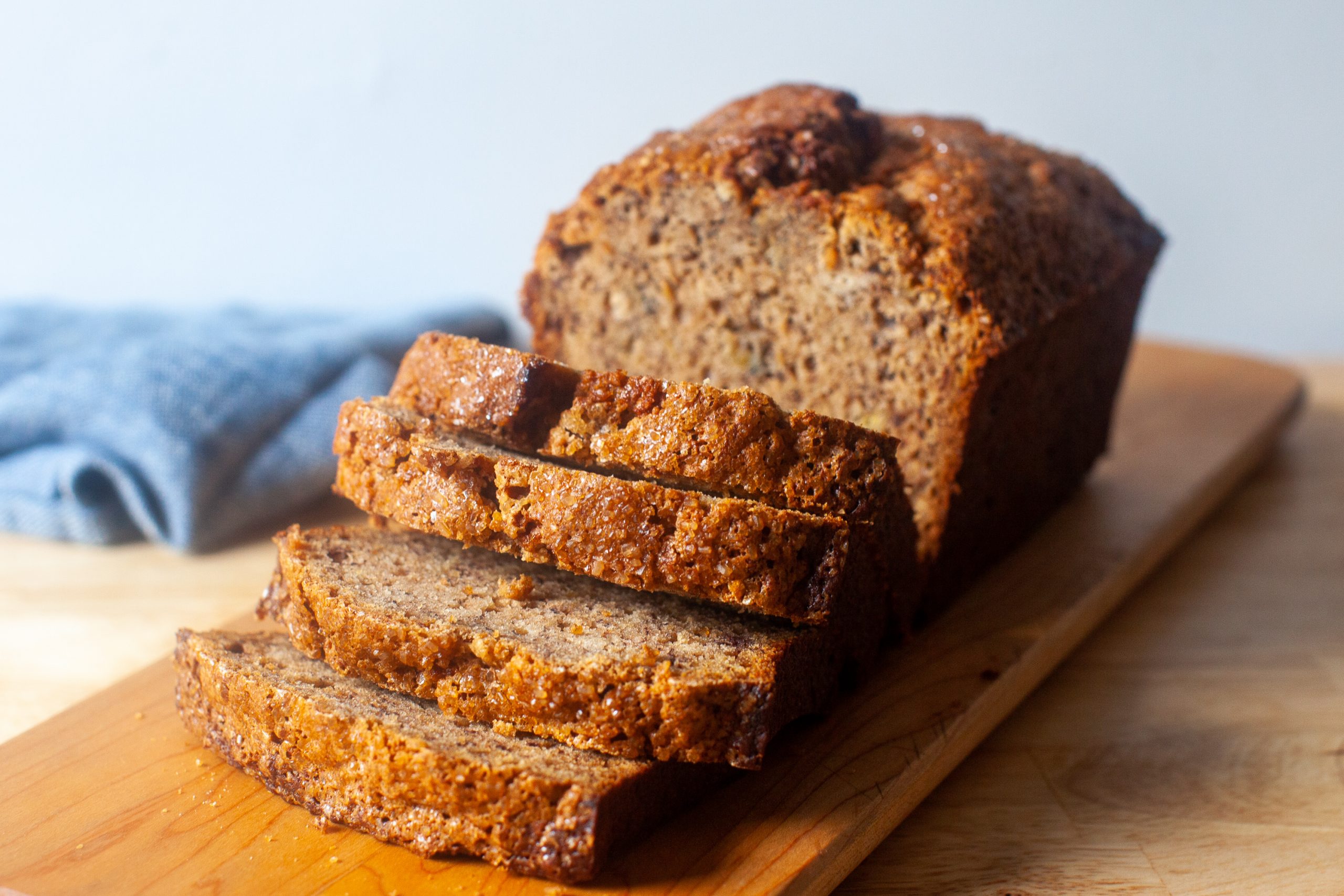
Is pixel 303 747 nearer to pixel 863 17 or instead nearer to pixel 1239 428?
pixel 1239 428

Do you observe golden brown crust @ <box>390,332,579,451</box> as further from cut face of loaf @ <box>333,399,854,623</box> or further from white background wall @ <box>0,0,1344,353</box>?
white background wall @ <box>0,0,1344,353</box>

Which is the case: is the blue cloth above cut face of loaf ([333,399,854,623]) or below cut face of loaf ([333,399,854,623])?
below

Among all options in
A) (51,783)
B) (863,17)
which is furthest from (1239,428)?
(51,783)

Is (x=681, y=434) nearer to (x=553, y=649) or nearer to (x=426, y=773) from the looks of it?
(x=553, y=649)

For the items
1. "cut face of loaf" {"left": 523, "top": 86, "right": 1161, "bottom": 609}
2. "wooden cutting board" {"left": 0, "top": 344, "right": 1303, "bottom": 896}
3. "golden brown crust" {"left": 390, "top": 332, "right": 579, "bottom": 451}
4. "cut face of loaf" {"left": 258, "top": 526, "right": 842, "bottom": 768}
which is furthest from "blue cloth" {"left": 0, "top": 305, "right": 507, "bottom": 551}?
"golden brown crust" {"left": 390, "top": 332, "right": 579, "bottom": 451}

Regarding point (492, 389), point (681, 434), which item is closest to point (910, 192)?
point (681, 434)

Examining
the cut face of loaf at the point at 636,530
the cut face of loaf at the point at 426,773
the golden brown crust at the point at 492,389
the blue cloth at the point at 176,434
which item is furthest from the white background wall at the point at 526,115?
the cut face of loaf at the point at 426,773

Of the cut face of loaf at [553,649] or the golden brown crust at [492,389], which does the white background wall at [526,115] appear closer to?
the golden brown crust at [492,389]
